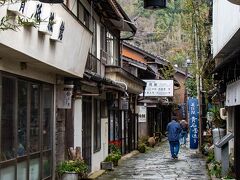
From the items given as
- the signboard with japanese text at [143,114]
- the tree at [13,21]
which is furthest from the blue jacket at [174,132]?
the tree at [13,21]

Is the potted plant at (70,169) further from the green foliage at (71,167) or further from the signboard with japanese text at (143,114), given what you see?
the signboard with japanese text at (143,114)

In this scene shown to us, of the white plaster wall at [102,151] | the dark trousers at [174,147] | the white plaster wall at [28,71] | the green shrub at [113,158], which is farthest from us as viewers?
the dark trousers at [174,147]

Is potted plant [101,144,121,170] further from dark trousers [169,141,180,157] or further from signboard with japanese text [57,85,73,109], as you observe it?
signboard with japanese text [57,85,73,109]

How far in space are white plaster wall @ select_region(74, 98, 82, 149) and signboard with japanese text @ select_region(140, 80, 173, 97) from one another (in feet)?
75.0

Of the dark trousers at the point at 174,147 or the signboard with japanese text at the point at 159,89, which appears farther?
the signboard with japanese text at the point at 159,89

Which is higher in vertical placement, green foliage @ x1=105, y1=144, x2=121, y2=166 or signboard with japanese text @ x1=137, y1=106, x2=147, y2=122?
signboard with japanese text @ x1=137, y1=106, x2=147, y2=122

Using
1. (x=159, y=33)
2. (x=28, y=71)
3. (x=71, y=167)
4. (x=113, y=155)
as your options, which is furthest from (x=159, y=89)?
(x=159, y=33)

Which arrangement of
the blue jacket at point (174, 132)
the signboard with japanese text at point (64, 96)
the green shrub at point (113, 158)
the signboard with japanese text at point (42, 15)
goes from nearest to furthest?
the signboard with japanese text at point (42, 15)
the signboard with japanese text at point (64, 96)
the green shrub at point (113, 158)
the blue jacket at point (174, 132)

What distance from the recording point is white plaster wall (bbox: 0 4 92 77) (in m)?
9.43

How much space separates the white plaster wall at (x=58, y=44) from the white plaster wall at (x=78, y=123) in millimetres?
2197

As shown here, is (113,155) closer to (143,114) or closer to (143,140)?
(143,140)

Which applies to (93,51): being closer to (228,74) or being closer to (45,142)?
(228,74)

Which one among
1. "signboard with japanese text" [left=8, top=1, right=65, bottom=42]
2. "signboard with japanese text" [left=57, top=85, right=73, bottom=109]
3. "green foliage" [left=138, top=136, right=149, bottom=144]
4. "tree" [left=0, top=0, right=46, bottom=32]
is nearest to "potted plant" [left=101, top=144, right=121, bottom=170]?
"signboard with japanese text" [left=57, top=85, right=73, bottom=109]

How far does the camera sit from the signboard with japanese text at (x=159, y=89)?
40.9 meters
